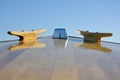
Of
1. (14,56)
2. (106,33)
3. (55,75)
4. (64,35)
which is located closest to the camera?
(55,75)

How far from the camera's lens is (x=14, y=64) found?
216 inches

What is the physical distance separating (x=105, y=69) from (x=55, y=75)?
123 centimetres

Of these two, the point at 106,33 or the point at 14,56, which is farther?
the point at 106,33

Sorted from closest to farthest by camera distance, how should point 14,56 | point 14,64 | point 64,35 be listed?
point 14,64 → point 14,56 → point 64,35

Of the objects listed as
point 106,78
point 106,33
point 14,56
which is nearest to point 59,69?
point 106,78

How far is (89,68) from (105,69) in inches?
12.3

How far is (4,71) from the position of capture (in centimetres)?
482

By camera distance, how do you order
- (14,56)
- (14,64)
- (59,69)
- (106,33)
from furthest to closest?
(106,33) < (14,56) < (14,64) < (59,69)

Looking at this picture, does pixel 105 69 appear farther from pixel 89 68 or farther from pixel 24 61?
pixel 24 61

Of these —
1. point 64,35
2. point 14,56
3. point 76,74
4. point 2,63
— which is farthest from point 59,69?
point 64,35

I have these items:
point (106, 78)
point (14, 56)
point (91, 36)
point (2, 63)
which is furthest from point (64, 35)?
point (106, 78)

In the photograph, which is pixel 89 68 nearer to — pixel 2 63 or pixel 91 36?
pixel 2 63

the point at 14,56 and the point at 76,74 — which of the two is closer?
the point at 76,74

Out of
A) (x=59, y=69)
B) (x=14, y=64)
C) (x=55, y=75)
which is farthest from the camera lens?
(x=14, y=64)
